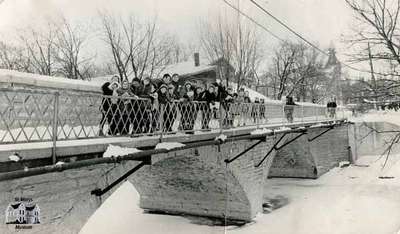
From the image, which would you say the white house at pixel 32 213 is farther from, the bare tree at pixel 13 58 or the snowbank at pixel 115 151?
the bare tree at pixel 13 58

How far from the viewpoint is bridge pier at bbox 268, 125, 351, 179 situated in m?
18.8

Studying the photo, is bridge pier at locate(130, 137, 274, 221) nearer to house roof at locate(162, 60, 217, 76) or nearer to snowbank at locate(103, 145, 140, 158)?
snowbank at locate(103, 145, 140, 158)

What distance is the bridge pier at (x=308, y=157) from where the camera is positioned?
18750 mm

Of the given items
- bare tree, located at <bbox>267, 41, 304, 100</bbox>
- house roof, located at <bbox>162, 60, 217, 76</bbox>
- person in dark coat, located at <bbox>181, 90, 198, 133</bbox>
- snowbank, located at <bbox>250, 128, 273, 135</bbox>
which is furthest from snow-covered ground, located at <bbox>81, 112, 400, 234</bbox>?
bare tree, located at <bbox>267, 41, 304, 100</bbox>

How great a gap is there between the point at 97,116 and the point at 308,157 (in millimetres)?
13235

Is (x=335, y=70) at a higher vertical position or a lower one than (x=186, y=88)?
higher

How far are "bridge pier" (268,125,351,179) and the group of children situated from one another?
9865 millimetres

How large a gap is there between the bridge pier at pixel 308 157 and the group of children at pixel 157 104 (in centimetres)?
987

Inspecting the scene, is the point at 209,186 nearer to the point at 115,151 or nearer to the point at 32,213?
the point at 115,151

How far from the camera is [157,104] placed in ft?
22.1

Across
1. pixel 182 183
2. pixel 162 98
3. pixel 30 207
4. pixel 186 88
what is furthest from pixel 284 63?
pixel 30 207

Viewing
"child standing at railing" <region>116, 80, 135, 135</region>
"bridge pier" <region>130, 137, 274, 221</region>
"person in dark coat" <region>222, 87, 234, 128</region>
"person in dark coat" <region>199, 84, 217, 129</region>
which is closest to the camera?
"child standing at railing" <region>116, 80, 135, 135</region>

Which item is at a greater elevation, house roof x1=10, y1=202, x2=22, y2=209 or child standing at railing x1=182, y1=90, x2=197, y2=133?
child standing at railing x1=182, y1=90, x2=197, y2=133

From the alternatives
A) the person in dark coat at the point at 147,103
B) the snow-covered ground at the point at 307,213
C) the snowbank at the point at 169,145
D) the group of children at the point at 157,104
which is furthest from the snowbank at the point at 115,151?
the snow-covered ground at the point at 307,213
